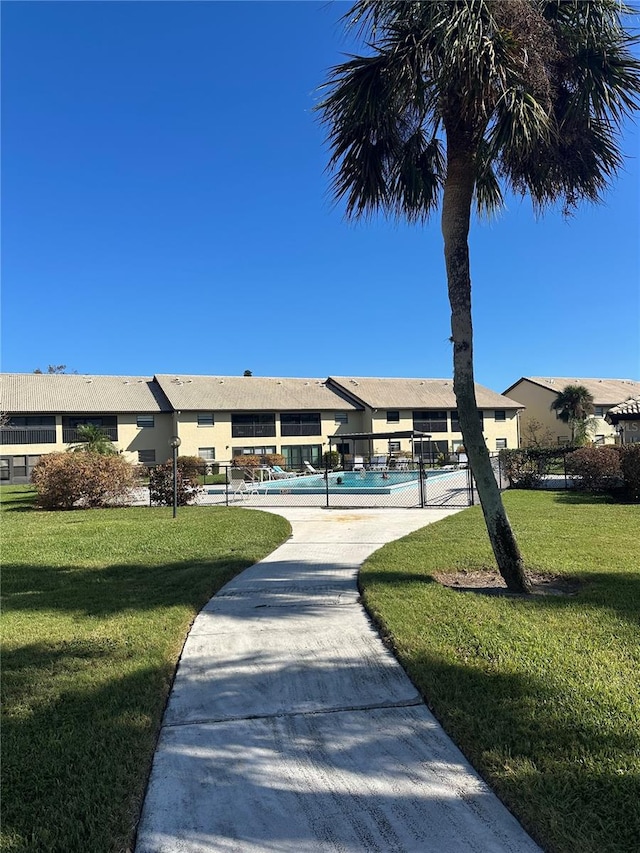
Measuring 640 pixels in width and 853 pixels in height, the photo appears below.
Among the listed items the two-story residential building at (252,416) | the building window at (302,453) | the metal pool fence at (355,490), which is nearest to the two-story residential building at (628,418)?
the metal pool fence at (355,490)

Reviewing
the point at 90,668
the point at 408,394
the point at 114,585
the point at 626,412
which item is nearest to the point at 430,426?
the point at 408,394

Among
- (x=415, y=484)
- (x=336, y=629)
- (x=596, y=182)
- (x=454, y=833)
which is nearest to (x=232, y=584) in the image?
(x=336, y=629)

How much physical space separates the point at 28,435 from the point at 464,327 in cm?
3685

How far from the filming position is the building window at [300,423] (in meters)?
42.4

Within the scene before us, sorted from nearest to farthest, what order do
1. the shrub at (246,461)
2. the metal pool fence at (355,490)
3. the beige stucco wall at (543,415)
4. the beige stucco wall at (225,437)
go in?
the metal pool fence at (355,490), the shrub at (246,461), the beige stucco wall at (225,437), the beige stucco wall at (543,415)

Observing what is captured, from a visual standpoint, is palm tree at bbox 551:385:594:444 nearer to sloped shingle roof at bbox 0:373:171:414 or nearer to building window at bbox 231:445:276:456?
building window at bbox 231:445:276:456

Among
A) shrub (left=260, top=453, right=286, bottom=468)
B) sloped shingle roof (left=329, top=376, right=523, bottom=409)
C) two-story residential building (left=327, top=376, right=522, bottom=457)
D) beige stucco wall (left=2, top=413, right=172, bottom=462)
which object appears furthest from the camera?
sloped shingle roof (left=329, top=376, right=523, bottom=409)

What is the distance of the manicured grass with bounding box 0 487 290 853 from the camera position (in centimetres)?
261

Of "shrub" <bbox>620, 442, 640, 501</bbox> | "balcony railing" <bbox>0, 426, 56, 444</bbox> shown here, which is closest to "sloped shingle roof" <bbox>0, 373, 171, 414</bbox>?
"balcony railing" <bbox>0, 426, 56, 444</bbox>

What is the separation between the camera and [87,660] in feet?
14.6

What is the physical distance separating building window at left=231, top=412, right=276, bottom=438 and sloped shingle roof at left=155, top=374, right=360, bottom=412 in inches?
35.6

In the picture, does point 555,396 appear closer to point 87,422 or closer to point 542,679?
point 87,422

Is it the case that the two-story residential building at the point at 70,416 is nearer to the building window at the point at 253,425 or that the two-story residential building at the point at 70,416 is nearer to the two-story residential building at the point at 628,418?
the building window at the point at 253,425

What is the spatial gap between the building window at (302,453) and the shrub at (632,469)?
91.3 ft
